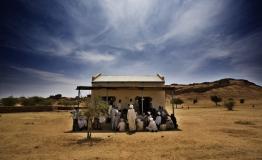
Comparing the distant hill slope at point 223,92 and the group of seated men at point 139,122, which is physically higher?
the distant hill slope at point 223,92

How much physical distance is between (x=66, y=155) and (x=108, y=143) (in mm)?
2996

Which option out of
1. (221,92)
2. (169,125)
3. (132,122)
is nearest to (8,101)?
(132,122)

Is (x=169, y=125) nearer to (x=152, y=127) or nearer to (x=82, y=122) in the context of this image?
(x=152, y=127)


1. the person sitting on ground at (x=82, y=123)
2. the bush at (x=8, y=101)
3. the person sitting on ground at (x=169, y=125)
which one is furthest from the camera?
the bush at (x=8, y=101)

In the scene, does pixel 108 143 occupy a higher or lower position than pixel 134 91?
lower

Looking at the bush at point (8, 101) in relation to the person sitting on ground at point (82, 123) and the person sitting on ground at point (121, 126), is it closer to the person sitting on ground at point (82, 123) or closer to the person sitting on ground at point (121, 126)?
the person sitting on ground at point (82, 123)

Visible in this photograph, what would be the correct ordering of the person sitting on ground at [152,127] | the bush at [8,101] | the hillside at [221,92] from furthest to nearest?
the hillside at [221,92] < the bush at [8,101] < the person sitting on ground at [152,127]

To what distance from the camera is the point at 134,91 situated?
22.9 meters

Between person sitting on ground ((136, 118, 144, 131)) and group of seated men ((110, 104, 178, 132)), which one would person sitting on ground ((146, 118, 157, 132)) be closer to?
group of seated men ((110, 104, 178, 132))

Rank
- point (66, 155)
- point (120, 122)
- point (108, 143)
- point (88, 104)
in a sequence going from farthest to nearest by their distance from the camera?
point (120, 122)
point (88, 104)
point (108, 143)
point (66, 155)

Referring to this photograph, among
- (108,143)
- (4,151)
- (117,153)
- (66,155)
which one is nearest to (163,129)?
(108,143)

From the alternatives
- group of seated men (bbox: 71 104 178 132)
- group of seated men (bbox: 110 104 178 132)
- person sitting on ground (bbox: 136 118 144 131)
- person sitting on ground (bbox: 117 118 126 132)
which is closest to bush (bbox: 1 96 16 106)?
group of seated men (bbox: 71 104 178 132)

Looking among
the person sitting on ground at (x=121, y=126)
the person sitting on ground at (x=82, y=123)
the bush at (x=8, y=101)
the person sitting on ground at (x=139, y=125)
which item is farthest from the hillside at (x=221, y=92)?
the person sitting on ground at (x=82, y=123)

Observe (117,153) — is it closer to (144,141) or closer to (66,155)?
(66,155)
